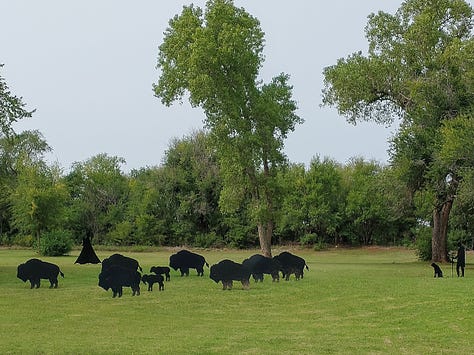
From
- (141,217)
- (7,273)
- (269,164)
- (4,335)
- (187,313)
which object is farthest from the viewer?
(141,217)

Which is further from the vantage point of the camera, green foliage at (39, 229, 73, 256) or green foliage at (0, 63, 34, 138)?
green foliage at (39, 229, 73, 256)

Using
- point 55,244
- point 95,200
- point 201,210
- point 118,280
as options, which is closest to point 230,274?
point 118,280

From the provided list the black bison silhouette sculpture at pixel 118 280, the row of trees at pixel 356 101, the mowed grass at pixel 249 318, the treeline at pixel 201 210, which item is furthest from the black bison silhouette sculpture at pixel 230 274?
the treeline at pixel 201 210

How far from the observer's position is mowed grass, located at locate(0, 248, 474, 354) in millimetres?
12883

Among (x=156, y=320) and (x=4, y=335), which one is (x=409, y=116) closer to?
(x=156, y=320)

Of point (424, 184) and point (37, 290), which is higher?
point (424, 184)

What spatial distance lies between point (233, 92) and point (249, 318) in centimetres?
2549

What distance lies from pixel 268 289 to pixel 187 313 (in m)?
5.90

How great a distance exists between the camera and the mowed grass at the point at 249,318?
42.3 feet

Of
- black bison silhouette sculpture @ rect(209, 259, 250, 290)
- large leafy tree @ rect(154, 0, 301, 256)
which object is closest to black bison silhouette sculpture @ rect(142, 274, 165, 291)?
black bison silhouette sculpture @ rect(209, 259, 250, 290)

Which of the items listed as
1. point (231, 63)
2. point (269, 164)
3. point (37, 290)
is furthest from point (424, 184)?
point (37, 290)

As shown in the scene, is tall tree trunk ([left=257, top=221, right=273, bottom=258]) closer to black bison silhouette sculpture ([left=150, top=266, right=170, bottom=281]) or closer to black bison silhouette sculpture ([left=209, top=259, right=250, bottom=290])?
black bison silhouette sculpture ([left=150, top=266, right=170, bottom=281])

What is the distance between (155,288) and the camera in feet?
80.9

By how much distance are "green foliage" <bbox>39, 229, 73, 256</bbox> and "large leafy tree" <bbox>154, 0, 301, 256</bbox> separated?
16.3 meters
